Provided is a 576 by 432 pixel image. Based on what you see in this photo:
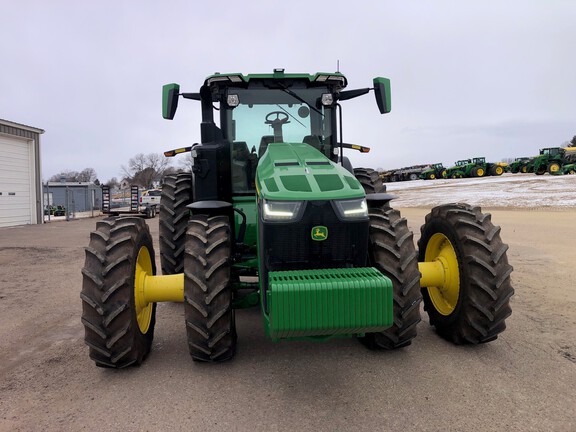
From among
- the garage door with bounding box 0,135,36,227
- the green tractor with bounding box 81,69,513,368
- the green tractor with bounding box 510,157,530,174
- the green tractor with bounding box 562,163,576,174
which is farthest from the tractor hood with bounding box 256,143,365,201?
the green tractor with bounding box 510,157,530,174

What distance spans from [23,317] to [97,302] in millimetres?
2699

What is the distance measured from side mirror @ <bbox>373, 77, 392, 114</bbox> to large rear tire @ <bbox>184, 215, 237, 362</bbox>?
7.89ft

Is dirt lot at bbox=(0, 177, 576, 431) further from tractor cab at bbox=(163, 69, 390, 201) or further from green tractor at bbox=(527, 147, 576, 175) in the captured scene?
green tractor at bbox=(527, 147, 576, 175)

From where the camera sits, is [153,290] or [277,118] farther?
[277,118]

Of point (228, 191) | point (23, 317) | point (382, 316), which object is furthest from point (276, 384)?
point (23, 317)

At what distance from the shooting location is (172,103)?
15.3ft

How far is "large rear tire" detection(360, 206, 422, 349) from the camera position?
11.0 ft

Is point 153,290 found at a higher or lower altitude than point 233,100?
lower

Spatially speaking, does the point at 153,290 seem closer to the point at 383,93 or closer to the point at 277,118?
the point at 277,118

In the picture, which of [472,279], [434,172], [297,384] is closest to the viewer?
[297,384]

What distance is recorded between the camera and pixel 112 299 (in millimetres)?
3299

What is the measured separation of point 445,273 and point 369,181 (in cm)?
174

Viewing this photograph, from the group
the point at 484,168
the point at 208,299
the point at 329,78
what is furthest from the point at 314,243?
the point at 484,168

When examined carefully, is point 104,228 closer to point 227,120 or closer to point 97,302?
point 97,302
